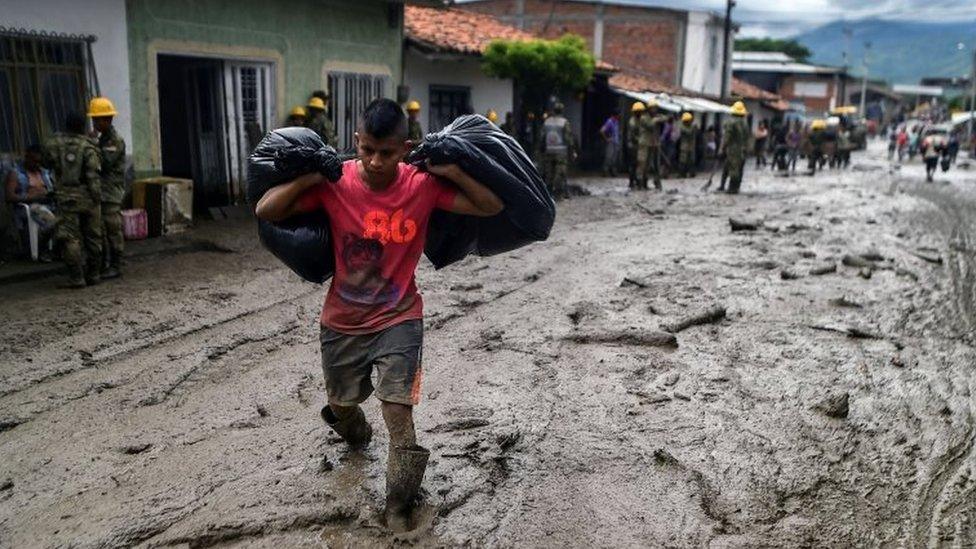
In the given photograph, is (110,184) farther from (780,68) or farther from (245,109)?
(780,68)

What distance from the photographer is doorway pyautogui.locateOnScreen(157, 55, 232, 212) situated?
430 inches

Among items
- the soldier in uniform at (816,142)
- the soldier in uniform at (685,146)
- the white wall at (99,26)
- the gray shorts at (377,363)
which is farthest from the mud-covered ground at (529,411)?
the soldier in uniform at (816,142)

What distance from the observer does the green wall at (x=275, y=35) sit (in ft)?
30.2

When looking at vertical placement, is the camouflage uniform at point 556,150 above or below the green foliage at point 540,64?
below

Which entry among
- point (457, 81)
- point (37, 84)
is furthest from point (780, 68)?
point (37, 84)

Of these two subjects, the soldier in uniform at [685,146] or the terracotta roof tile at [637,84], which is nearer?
the soldier in uniform at [685,146]

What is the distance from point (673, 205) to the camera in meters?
14.1

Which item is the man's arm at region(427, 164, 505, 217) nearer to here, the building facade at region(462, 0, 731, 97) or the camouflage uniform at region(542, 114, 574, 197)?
the camouflage uniform at region(542, 114, 574, 197)

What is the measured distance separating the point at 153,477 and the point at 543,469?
5.56 ft

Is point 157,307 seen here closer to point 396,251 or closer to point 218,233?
point 218,233

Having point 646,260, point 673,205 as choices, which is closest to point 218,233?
point 646,260

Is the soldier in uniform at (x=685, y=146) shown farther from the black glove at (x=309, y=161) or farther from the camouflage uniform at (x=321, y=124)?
the black glove at (x=309, y=161)

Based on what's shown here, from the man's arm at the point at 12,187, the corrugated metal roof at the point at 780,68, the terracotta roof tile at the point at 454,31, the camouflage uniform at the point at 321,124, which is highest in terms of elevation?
the corrugated metal roof at the point at 780,68

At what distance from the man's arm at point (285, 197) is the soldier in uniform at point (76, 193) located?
4415 millimetres
